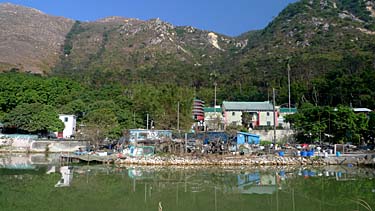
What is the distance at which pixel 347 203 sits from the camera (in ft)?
51.5

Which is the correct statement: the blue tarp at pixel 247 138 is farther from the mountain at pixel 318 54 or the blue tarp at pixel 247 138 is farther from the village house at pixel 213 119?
the mountain at pixel 318 54

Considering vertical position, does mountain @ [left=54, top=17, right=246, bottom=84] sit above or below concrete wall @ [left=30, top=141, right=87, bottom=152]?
above

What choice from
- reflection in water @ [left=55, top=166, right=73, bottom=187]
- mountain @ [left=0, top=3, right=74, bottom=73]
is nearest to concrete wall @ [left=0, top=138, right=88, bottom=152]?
reflection in water @ [left=55, top=166, right=73, bottom=187]

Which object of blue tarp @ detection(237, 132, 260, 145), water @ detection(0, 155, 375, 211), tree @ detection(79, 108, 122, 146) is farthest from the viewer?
tree @ detection(79, 108, 122, 146)

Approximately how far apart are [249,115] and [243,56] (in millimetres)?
51909

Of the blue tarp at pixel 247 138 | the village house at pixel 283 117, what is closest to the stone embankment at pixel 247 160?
the blue tarp at pixel 247 138

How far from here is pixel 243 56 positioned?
99.6 metres

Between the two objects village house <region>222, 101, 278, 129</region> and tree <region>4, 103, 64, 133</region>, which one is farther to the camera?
village house <region>222, 101, 278, 129</region>

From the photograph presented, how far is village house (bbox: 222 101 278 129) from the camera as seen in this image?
1972 inches

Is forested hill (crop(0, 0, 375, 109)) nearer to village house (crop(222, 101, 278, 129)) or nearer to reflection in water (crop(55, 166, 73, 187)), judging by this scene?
village house (crop(222, 101, 278, 129))

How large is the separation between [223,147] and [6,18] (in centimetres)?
14345

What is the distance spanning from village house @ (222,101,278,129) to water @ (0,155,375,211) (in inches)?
866

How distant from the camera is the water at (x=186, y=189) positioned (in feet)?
48.7

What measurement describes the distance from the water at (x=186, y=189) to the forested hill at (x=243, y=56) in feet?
103
